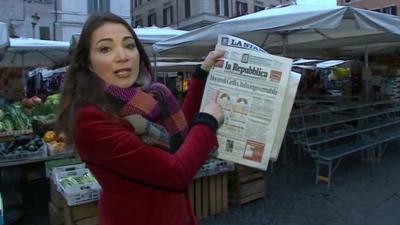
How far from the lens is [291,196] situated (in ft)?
19.1

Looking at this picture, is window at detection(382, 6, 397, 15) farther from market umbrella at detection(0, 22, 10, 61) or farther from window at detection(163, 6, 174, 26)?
market umbrella at detection(0, 22, 10, 61)

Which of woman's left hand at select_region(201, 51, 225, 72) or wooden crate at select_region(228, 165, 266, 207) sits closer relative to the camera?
woman's left hand at select_region(201, 51, 225, 72)

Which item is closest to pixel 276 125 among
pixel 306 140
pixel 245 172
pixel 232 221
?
pixel 232 221

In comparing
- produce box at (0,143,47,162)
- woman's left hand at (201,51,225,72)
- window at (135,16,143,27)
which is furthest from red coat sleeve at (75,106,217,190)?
window at (135,16,143,27)

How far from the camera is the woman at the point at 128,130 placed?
4.68ft

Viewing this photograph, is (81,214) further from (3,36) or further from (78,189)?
(3,36)

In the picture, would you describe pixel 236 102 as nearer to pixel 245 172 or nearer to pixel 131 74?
pixel 131 74

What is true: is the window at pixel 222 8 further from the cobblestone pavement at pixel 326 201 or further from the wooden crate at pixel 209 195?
the wooden crate at pixel 209 195

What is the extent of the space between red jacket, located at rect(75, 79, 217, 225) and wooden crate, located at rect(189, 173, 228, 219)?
326cm

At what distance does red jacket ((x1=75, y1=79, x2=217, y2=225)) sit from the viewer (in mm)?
1413

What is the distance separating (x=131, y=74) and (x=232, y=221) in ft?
11.8

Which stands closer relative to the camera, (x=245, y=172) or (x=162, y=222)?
(x=162, y=222)

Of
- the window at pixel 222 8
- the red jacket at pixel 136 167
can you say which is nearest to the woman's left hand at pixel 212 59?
the red jacket at pixel 136 167

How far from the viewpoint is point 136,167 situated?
1.42 meters
